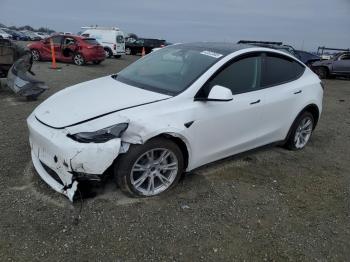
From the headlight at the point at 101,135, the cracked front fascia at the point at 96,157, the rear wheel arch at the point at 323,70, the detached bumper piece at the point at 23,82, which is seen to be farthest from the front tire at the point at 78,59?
the cracked front fascia at the point at 96,157

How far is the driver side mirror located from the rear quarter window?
102cm

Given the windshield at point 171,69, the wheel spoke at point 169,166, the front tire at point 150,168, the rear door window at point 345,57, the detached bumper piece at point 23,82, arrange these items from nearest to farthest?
the front tire at point 150,168 → the wheel spoke at point 169,166 → the windshield at point 171,69 → the detached bumper piece at point 23,82 → the rear door window at point 345,57

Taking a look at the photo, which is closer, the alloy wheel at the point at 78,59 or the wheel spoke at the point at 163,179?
the wheel spoke at the point at 163,179

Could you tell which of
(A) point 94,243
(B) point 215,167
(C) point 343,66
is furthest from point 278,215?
(C) point 343,66

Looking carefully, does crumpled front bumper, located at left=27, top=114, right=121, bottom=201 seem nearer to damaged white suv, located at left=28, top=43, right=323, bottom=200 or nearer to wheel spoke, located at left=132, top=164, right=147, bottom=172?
damaged white suv, located at left=28, top=43, right=323, bottom=200

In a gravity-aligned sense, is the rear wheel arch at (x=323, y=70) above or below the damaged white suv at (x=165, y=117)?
below

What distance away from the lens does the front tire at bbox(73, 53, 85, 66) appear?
703 inches

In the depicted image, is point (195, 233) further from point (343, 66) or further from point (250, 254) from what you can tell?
point (343, 66)

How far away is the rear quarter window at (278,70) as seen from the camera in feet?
14.9

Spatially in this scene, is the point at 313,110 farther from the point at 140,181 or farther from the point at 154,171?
the point at 140,181

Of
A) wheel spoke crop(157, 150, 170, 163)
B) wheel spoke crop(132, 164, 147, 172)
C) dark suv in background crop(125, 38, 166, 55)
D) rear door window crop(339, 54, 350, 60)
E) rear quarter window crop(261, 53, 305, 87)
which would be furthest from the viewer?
dark suv in background crop(125, 38, 166, 55)

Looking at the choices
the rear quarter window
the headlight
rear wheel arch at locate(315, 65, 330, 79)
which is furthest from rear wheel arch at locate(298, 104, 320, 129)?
rear wheel arch at locate(315, 65, 330, 79)

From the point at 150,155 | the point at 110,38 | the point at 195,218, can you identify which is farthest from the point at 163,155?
the point at 110,38

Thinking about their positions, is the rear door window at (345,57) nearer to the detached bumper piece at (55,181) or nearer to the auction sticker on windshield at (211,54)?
the auction sticker on windshield at (211,54)
